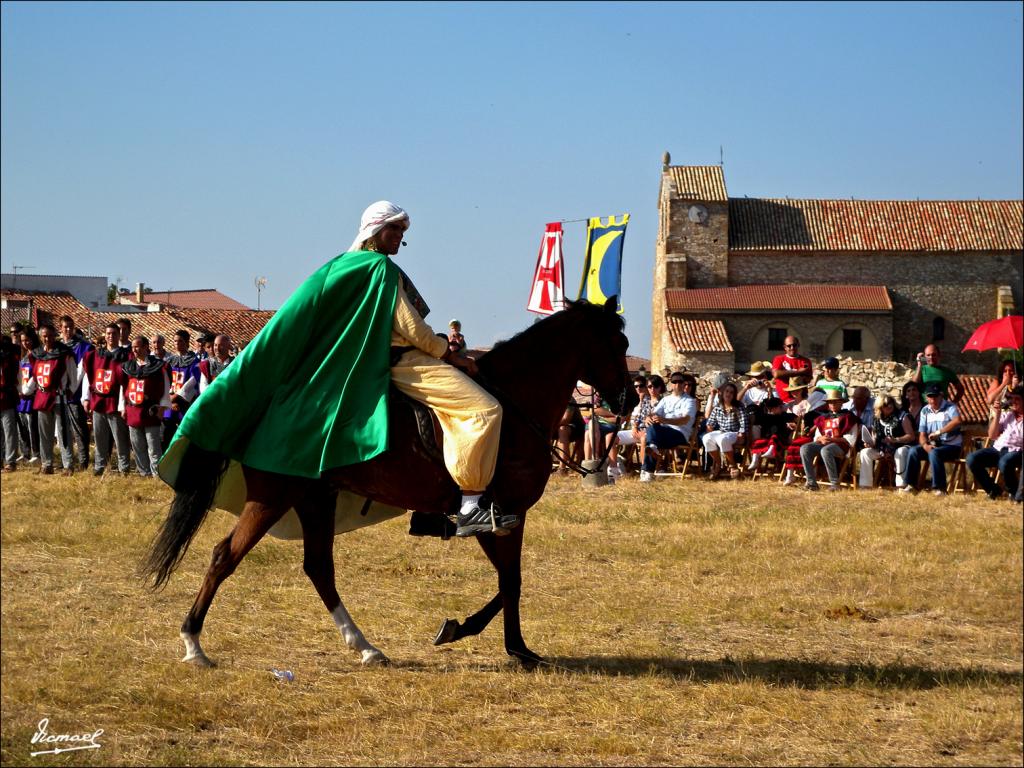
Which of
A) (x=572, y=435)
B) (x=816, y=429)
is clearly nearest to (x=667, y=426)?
(x=572, y=435)

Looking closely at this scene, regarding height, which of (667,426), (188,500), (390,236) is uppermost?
(390,236)

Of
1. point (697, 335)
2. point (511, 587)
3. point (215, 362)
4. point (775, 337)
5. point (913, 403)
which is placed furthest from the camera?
point (775, 337)

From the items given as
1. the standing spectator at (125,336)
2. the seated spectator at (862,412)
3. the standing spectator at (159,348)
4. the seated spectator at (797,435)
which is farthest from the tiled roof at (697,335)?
the standing spectator at (159,348)

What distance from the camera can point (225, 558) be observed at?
688cm

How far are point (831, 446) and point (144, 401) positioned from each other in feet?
26.8

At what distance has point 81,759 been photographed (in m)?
5.41

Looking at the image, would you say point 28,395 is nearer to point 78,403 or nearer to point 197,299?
point 78,403

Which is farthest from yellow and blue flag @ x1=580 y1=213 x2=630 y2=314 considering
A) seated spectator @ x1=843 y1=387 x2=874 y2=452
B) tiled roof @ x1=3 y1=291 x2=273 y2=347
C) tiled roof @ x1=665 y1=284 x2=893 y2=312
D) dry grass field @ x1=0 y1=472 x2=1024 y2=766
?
tiled roof @ x1=665 y1=284 x2=893 y2=312

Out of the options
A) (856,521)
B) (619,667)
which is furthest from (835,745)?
(856,521)

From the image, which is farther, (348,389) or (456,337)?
(456,337)

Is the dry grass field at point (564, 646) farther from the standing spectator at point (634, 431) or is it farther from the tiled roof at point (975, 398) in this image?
the tiled roof at point (975, 398)

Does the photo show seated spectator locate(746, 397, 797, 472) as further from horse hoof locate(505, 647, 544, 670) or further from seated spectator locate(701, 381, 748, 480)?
horse hoof locate(505, 647, 544, 670)

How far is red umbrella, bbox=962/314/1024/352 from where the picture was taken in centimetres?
1772

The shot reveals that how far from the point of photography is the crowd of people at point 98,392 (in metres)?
15.2
